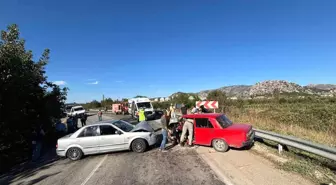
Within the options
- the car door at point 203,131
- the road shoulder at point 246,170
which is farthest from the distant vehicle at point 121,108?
the road shoulder at point 246,170

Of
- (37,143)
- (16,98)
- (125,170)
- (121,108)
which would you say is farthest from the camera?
(121,108)

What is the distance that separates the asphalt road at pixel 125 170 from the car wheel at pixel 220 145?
883mm

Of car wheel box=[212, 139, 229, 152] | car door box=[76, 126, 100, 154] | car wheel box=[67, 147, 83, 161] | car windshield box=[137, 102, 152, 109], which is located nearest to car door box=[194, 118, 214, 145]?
car wheel box=[212, 139, 229, 152]

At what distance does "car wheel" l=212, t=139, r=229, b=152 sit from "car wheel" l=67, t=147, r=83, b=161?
5.71 metres

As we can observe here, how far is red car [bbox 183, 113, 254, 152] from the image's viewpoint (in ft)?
30.6

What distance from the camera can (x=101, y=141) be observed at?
411 inches

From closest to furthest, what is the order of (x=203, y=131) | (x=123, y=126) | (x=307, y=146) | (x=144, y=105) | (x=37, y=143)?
(x=307, y=146), (x=203, y=131), (x=123, y=126), (x=37, y=143), (x=144, y=105)

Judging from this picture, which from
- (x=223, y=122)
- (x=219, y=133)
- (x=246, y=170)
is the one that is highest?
(x=223, y=122)

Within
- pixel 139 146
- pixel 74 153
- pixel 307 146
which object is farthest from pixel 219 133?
pixel 74 153

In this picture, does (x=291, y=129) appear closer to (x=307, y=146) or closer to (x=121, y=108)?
(x=307, y=146)

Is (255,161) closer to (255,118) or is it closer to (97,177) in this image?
(97,177)

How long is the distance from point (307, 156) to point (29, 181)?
31.1 ft

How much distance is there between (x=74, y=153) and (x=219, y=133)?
621 cm

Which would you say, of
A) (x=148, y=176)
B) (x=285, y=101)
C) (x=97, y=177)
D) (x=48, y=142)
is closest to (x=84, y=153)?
(x=97, y=177)
